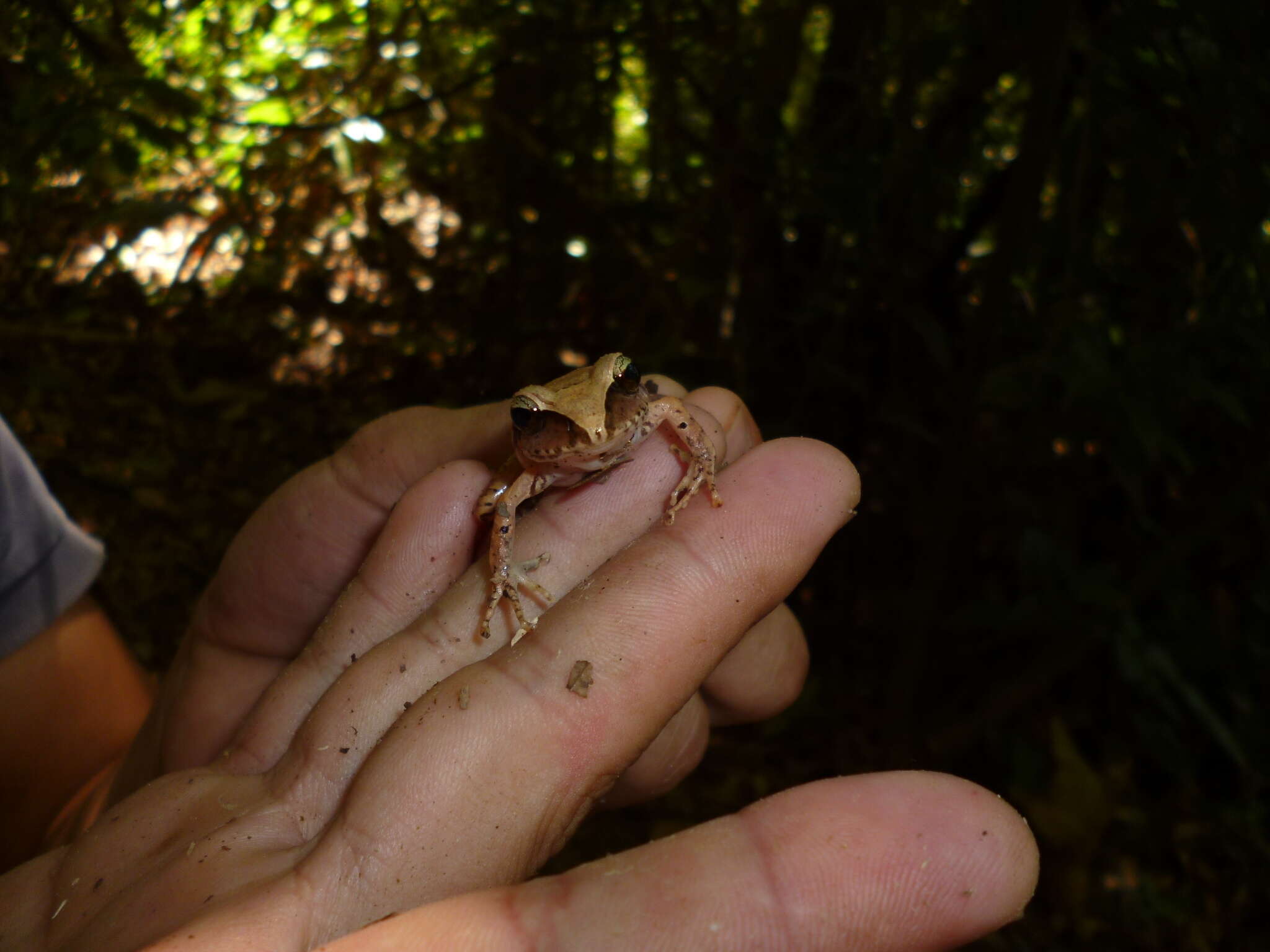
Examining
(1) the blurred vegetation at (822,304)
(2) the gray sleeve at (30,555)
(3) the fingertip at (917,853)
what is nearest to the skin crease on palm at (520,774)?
(3) the fingertip at (917,853)

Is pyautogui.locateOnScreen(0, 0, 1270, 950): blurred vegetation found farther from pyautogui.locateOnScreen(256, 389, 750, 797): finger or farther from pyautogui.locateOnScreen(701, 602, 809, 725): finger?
pyautogui.locateOnScreen(256, 389, 750, 797): finger

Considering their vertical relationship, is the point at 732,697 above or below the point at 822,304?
below

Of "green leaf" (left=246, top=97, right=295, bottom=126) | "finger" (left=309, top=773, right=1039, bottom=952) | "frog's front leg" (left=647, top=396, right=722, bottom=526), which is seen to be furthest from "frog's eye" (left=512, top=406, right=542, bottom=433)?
"green leaf" (left=246, top=97, right=295, bottom=126)

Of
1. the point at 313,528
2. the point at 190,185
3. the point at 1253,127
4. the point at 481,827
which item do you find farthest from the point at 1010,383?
the point at 190,185

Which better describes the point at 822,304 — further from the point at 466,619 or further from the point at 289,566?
the point at 289,566

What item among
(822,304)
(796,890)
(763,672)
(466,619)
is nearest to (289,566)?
(466,619)
